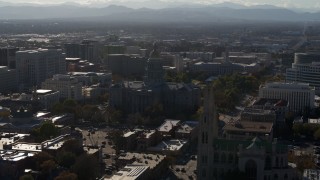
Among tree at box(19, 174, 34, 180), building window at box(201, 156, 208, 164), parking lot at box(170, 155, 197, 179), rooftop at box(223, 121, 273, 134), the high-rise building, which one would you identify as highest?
the high-rise building

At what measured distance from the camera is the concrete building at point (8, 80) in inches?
3037

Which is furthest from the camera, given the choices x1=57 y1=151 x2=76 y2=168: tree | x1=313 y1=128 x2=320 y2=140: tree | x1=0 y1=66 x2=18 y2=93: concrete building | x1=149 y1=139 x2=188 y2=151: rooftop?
x1=0 y1=66 x2=18 y2=93: concrete building

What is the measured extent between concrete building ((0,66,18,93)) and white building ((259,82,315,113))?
33041 mm

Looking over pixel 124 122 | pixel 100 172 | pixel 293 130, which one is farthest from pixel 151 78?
pixel 100 172

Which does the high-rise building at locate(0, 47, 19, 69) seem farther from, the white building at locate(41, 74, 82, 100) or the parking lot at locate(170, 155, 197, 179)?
the parking lot at locate(170, 155, 197, 179)

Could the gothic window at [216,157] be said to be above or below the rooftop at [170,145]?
above

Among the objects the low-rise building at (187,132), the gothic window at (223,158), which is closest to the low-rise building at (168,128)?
the low-rise building at (187,132)

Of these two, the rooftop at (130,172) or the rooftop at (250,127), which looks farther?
the rooftop at (250,127)

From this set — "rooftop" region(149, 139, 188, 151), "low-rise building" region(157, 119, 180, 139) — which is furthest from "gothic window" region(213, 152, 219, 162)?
"low-rise building" region(157, 119, 180, 139)

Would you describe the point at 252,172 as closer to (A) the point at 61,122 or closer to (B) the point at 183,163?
(B) the point at 183,163

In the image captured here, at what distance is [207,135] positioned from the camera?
118 ft

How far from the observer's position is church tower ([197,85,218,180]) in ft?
118

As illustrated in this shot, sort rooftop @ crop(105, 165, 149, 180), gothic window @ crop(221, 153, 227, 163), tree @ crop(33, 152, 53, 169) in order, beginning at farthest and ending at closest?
tree @ crop(33, 152, 53, 169)
gothic window @ crop(221, 153, 227, 163)
rooftop @ crop(105, 165, 149, 180)

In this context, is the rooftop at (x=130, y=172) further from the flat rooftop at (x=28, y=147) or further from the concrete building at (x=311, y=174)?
the concrete building at (x=311, y=174)
